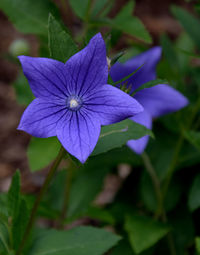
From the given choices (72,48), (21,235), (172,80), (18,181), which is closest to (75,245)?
(21,235)

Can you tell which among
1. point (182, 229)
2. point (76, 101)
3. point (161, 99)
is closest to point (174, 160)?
point (161, 99)

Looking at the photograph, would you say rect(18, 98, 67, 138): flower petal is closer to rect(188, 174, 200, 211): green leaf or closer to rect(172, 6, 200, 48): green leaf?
rect(188, 174, 200, 211): green leaf

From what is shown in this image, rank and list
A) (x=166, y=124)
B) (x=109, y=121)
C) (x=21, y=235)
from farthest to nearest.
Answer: (x=166, y=124) → (x=21, y=235) → (x=109, y=121)

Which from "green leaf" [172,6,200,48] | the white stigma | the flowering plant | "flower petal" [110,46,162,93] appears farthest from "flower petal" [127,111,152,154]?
"green leaf" [172,6,200,48]

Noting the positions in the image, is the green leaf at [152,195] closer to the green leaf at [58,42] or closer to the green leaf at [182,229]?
the green leaf at [182,229]

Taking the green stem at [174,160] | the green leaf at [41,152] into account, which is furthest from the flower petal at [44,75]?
the green stem at [174,160]

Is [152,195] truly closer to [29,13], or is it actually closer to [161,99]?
[161,99]

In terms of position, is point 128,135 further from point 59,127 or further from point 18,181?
point 18,181
